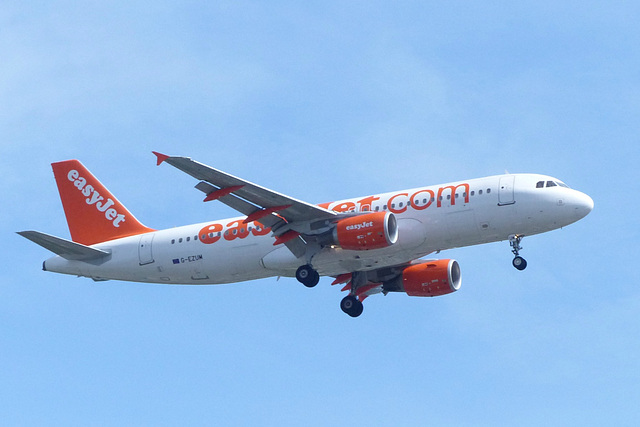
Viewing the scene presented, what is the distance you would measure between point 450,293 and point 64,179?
2115 centimetres

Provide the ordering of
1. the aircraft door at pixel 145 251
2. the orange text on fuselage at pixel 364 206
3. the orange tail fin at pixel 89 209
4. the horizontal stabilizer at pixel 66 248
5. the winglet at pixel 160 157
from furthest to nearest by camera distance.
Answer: the orange tail fin at pixel 89 209, the aircraft door at pixel 145 251, the horizontal stabilizer at pixel 66 248, the orange text on fuselage at pixel 364 206, the winglet at pixel 160 157

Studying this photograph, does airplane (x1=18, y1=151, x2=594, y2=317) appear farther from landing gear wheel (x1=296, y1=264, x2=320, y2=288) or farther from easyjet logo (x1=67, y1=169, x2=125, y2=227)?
easyjet logo (x1=67, y1=169, x2=125, y2=227)

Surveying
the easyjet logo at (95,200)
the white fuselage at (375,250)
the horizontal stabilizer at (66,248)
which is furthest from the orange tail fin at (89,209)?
the horizontal stabilizer at (66,248)

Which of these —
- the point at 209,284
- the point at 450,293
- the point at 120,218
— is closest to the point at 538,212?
the point at 450,293

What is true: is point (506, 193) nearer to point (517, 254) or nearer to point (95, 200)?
point (517, 254)

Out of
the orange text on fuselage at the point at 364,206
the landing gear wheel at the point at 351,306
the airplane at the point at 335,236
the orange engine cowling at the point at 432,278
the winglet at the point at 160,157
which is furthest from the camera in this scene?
the landing gear wheel at the point at 351,306

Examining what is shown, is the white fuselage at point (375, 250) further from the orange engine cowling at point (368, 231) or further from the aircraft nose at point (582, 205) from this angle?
the orange engine cowling at point (368, 231)

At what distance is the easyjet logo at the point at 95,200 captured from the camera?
5575 cm

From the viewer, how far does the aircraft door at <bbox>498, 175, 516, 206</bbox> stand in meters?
47.0


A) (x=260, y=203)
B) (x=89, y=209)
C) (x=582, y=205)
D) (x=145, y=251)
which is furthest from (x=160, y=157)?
(x=582, y=205)

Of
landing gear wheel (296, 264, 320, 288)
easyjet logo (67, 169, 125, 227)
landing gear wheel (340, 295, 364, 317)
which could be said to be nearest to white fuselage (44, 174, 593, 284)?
landing gear wheel (296, 264, 320, 288)

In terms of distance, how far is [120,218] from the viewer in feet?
183

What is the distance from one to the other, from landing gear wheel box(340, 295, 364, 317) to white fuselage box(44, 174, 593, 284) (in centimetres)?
310

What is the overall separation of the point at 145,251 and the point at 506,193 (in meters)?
17.6
